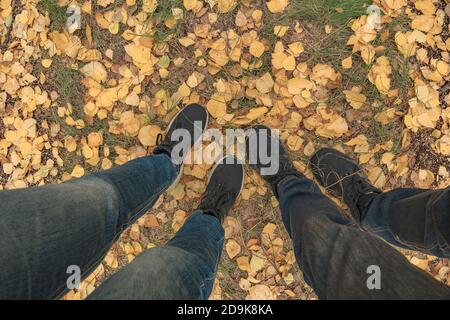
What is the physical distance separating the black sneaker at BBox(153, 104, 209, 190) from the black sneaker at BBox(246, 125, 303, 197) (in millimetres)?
217

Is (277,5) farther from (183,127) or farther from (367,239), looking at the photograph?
(367,239)

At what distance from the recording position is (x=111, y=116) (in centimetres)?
162

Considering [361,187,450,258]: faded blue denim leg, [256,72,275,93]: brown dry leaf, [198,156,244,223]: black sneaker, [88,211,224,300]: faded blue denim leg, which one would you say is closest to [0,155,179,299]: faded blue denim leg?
[88,211,224,300]: faded blue denim leg

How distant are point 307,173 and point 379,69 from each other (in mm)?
517

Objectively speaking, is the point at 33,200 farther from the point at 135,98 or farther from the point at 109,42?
the point at 109,42

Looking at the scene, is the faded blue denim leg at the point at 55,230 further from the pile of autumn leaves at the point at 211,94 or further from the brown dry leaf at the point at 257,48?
the brown dry leaf at the point at 257,48

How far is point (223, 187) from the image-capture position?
1.52m

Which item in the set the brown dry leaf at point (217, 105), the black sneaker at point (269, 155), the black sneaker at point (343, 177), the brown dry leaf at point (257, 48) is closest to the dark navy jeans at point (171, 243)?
the black sneaker at point (343, 177)

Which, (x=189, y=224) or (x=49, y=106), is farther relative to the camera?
(x=49, y=106)

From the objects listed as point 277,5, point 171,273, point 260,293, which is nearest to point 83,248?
point 171,273

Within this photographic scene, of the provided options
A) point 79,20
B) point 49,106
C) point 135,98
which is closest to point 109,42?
point 79,20

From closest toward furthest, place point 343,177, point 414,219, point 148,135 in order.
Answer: point 414,219
point 343,177
point 148,135

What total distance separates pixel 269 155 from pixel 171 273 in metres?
0.82

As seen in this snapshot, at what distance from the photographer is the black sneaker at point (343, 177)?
1.42 m
